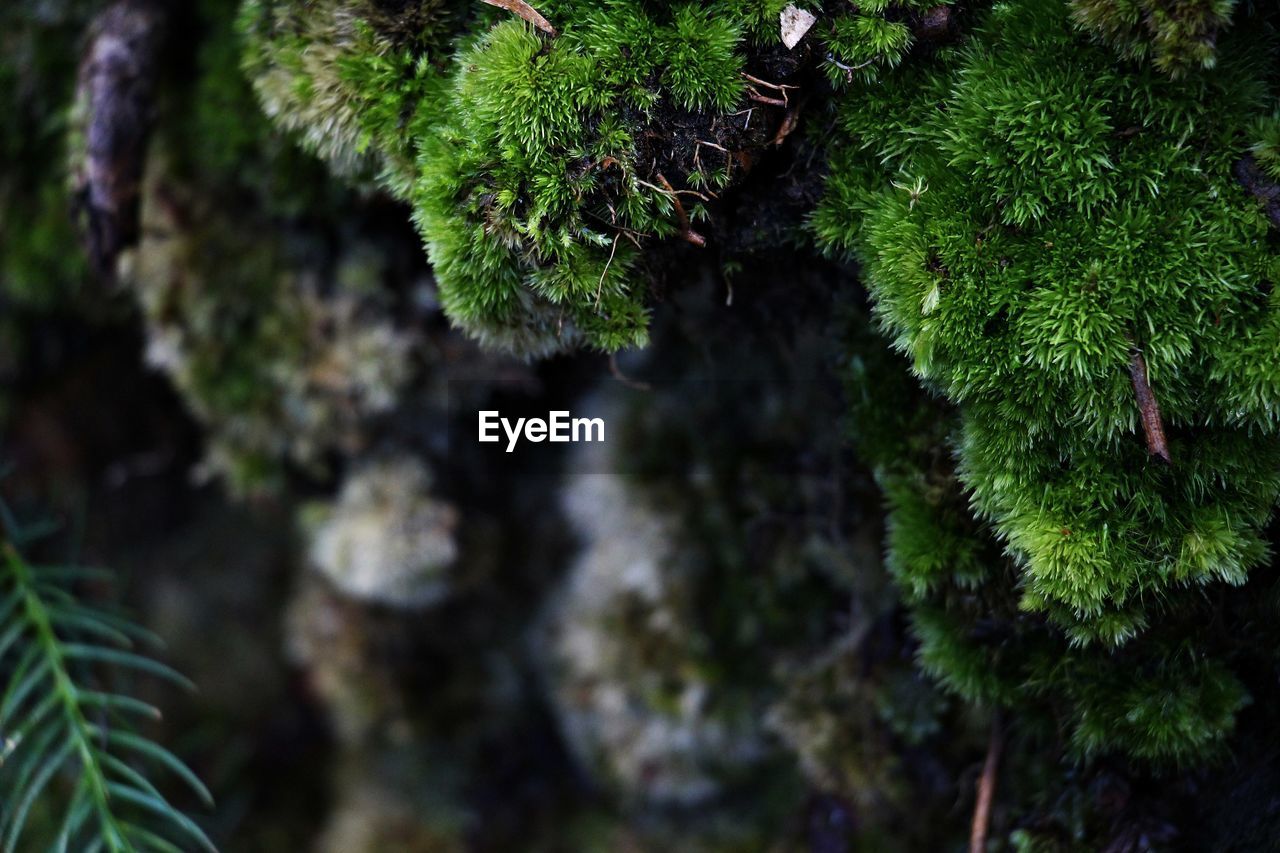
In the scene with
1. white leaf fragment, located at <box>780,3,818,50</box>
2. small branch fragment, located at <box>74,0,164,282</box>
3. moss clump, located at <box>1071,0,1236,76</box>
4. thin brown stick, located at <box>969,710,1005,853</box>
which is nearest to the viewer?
moss clump, located at <box>1071,0,1236,76</box>

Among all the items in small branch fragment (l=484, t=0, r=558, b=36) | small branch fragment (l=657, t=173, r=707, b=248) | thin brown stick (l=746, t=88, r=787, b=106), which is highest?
small branch fragment (l=484, t=0, r=558, b=36)

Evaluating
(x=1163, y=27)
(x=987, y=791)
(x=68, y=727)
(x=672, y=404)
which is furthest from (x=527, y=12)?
(x=68, y=727)

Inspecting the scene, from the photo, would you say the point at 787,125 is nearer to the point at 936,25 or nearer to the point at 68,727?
the point at 936,25

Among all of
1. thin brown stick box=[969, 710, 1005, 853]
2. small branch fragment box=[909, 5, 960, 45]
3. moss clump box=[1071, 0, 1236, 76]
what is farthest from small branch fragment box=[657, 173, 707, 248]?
thin brown stick box=[969, 710, 1005, 853]

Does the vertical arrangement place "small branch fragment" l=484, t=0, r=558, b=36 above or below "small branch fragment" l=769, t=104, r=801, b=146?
above

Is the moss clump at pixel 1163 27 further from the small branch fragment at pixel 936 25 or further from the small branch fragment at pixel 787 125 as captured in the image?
the small branch fragment at pixel 787 125

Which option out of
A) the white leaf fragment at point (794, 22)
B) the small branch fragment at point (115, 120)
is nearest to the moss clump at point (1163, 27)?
the white leaf fragment at point (794, 22)

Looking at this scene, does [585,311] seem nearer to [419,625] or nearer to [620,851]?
[419,625]

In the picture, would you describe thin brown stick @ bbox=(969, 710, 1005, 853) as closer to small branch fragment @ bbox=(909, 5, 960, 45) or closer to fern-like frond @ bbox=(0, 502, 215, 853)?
small branch fragment @ bbox=(909, 5, 960, 45)
